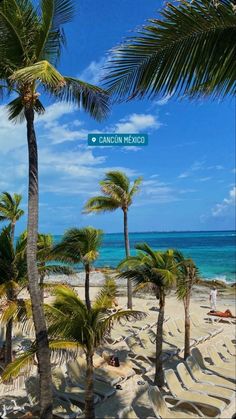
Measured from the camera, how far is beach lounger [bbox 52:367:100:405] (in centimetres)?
923

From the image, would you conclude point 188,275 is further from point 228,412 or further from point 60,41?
point 60,41

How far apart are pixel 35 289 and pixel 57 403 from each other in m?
4.01

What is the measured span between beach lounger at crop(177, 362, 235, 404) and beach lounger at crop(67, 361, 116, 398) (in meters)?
1.80

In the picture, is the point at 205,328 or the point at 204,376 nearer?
the point at 204,376

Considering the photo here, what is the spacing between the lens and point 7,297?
11.1m

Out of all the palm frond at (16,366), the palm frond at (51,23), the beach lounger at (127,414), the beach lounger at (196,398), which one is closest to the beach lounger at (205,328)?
the beach lounger at (196,398)

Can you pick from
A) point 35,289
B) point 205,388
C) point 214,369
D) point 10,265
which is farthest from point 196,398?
point 10,265

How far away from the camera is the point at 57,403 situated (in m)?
9.08

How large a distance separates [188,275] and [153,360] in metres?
2.93

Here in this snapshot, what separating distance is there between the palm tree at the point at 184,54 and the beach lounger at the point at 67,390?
824 cm

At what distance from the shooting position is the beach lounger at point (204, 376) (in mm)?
9793

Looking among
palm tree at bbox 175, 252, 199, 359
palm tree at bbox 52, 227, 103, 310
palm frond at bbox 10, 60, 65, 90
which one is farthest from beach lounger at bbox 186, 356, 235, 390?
palm frond at bbox 10, 60, 65, 90

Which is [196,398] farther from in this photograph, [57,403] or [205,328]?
[205,328]

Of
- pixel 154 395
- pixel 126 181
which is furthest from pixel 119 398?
pixel 126 181
